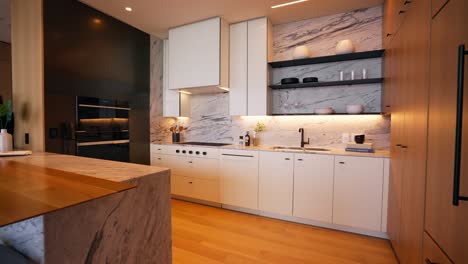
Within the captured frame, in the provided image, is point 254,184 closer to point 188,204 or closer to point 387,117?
point 188,204

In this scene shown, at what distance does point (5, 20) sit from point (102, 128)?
230 cm

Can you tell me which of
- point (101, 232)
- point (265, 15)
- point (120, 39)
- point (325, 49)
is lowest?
point (101, 232)

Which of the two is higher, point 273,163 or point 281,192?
point 273,163

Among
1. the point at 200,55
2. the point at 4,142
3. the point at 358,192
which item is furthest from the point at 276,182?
the point at 4,142

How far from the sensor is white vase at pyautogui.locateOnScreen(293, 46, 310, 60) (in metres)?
2.92

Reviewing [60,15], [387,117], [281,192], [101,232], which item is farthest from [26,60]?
[387,117]

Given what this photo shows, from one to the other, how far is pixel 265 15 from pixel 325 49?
982mm

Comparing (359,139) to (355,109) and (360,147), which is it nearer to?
(360,147)

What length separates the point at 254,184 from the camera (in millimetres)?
2881

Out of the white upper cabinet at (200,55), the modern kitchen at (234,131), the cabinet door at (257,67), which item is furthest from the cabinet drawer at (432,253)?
the white upper cabinet at (200,55)

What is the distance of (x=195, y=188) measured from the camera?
3.27 meters

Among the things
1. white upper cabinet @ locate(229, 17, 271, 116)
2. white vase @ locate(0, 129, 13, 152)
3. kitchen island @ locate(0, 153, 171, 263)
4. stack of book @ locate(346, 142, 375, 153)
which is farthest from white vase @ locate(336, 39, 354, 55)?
white vase @ locate(0, 129, 13, 152)

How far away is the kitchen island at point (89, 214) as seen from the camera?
80 centimetres

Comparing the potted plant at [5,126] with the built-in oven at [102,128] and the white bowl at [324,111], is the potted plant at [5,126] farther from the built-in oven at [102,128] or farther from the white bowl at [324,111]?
the white bowl at [324,111]
